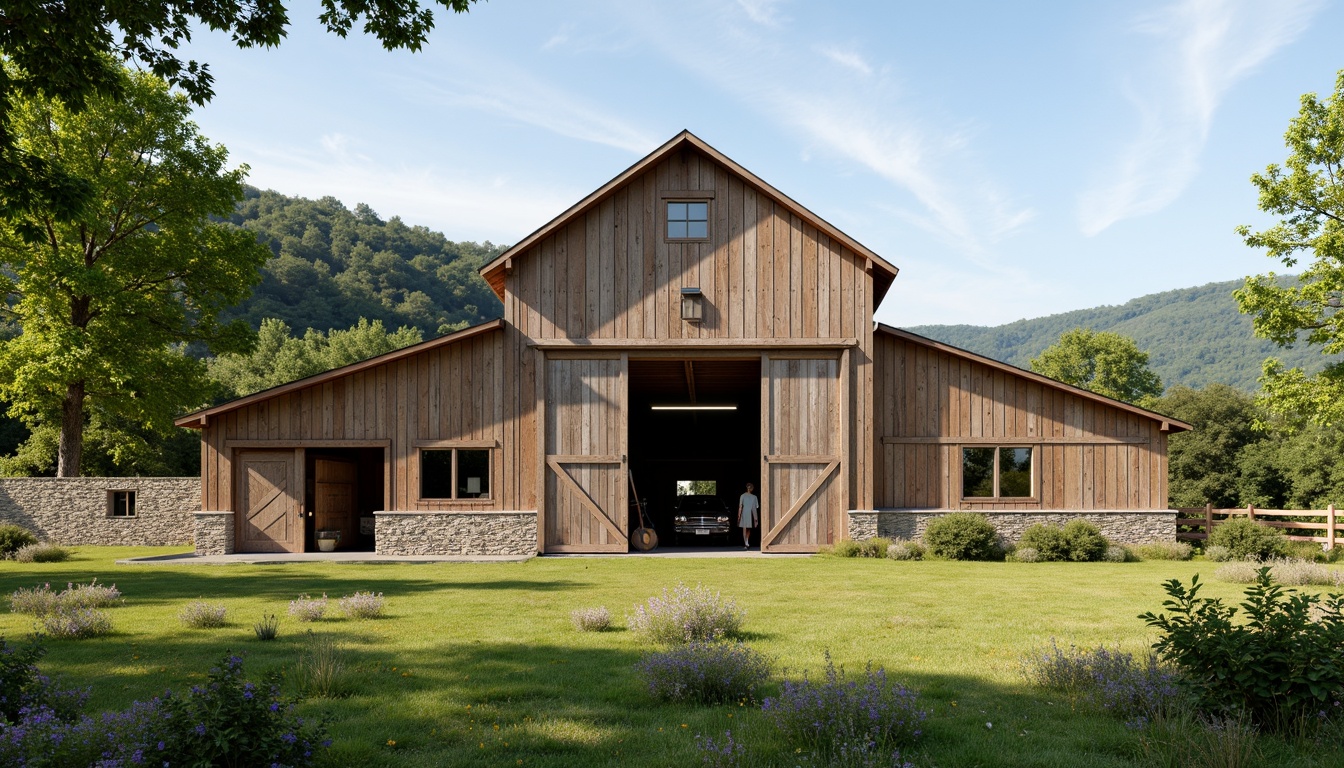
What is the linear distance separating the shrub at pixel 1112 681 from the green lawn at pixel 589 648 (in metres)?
0.19

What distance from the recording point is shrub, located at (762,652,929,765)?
20.4 feet

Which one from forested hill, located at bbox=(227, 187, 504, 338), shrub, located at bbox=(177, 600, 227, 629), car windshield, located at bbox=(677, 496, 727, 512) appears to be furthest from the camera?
forested hill, located at bbox=(227, 187, 504, 338)

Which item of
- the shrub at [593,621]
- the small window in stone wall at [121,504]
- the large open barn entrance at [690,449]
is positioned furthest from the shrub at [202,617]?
the large open barn entrance at [690,449]

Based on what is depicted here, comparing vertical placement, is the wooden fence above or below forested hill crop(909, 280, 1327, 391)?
below

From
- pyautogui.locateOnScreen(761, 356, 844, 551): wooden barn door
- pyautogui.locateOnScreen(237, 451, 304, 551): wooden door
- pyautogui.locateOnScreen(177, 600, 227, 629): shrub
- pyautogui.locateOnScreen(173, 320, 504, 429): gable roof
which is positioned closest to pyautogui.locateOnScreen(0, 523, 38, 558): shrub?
pyautogui.locateOnScreen(237, 451, 304, 551): wooden door

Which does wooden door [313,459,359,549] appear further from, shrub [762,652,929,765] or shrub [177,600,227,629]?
shrub [762,652,929,765]

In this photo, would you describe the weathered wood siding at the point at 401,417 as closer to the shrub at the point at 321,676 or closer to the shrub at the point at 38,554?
the shrub at the point at 38,554

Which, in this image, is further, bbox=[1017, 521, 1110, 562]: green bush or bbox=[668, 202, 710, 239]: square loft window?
bbox=[668, 202, 710, 239]: square loft window

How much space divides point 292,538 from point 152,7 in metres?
15.1

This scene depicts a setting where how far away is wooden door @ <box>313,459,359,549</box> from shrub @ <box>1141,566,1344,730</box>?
23.0 m

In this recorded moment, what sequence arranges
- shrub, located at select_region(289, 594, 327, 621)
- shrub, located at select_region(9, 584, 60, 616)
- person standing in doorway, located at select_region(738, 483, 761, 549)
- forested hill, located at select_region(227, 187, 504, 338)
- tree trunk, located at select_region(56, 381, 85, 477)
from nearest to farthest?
shrub, located at select_region(9, 584, 60, 616) < shrub, located at select_region(289, 594, 327, 621) < person standing in doorway, located at select_region(738, 483, 761, 549) < tree trunk, located at select_region(56, 381, 85, 477) < forested hill, located at select_region(227, 187, 504, 338)

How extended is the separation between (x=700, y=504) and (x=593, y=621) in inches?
670

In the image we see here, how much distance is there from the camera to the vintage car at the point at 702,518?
88.4 feet

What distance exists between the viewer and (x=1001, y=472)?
78.3ft
